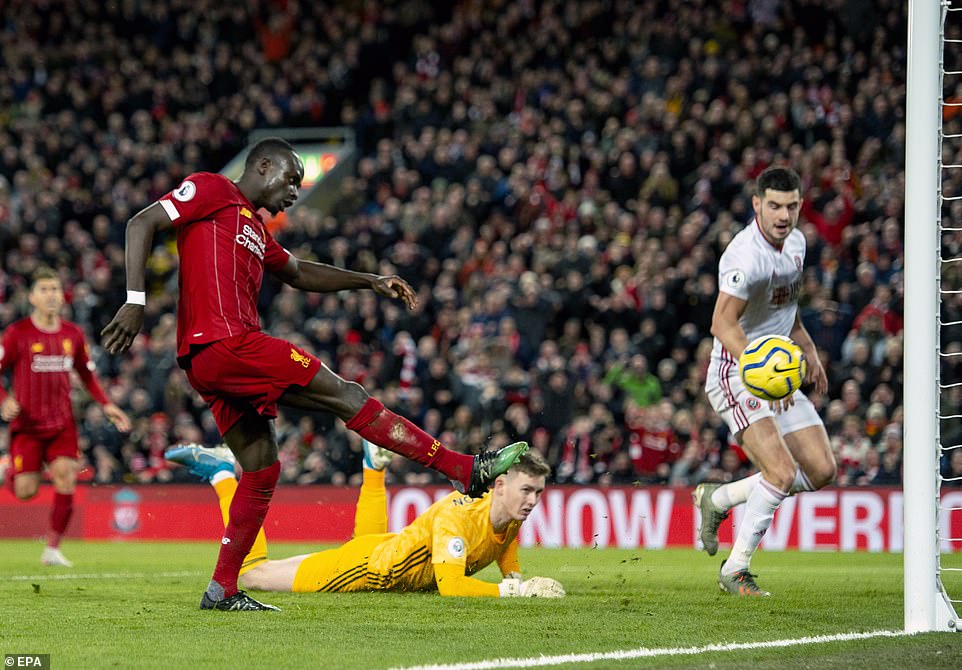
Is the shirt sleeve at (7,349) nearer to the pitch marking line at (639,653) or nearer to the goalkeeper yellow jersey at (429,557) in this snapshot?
the goalkeeper yellow jersey at (429,557)

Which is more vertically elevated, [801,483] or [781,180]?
[781,180]

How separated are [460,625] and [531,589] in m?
1.24

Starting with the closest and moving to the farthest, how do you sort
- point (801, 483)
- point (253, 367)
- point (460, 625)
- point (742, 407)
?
1. point (460, 625)
2. point (253, 367)
3. point (742, 407)
4. point (801, 483)

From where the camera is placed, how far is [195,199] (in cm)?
668

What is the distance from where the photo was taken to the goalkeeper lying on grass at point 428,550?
7.36 m

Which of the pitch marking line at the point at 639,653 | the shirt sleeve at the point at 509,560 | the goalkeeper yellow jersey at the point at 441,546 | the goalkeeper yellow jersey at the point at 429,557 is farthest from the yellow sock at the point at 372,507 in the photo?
the pitch marking line at the point at 639,653

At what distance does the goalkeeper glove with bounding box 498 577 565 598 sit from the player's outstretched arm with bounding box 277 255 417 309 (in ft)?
5.21

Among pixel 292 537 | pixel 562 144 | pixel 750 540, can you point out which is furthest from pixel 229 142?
pixel 750 540

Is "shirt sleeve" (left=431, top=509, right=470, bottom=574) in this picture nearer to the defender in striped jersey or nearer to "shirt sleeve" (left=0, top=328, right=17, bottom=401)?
the defender in striped jersey

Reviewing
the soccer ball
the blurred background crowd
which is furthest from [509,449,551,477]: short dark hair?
the blurred background crowd

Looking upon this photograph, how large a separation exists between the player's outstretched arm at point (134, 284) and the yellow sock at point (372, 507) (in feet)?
8.05

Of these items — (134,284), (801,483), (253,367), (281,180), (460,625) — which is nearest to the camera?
(460,625)

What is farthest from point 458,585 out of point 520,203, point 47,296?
point 520,203

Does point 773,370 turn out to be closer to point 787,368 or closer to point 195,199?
point 787,368
